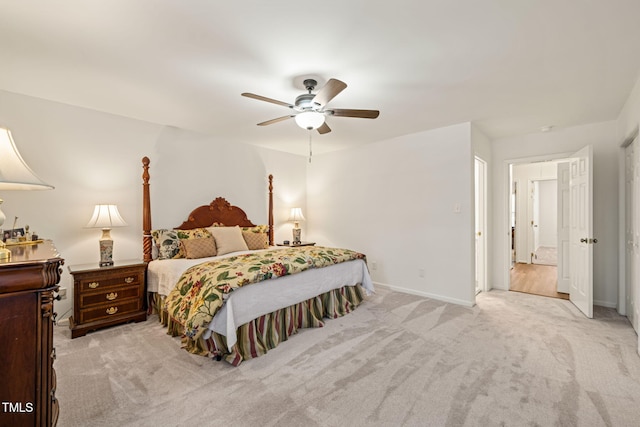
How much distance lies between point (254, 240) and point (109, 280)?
1.81 meters

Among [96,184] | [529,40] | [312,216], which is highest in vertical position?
[529,40]

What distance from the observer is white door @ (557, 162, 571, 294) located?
448cm

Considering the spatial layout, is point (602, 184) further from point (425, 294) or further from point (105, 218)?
point (105, 218)

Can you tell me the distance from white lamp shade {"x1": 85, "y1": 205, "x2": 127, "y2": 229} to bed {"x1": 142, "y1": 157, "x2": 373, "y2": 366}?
42cm

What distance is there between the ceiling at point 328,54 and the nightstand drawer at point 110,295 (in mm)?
1995

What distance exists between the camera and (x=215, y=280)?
95.5 inches

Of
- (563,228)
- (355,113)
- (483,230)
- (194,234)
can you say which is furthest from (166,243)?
(563,228)

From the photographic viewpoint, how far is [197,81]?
260 centimetres

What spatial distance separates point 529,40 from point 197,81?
260 centimetres

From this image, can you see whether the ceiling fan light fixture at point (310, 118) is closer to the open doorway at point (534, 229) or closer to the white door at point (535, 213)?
the open doorway at point (534, 229)

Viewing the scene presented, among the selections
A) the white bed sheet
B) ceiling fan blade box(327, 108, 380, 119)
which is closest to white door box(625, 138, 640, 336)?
ceiling fan blade box(327, 108, 380, 119)

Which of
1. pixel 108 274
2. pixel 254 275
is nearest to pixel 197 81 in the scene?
Answer: pixel 254 275

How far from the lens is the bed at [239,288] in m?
2.38

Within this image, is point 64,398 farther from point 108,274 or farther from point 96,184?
point 96,184
